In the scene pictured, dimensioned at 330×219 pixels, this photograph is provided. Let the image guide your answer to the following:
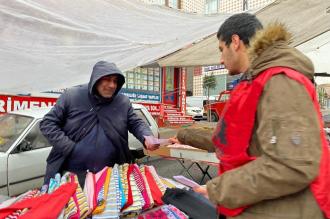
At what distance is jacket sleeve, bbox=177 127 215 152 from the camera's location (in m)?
2.12

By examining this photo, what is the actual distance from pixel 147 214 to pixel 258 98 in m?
1.25

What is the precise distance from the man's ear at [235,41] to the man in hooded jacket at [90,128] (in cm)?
141

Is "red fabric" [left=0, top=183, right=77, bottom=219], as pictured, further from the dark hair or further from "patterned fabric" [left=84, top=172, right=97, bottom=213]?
the dark hair

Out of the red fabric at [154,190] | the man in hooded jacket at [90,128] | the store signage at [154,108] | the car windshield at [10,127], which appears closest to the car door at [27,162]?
the car windshield at [10,127]

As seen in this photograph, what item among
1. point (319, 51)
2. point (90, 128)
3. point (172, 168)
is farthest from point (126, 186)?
point (319, 51)

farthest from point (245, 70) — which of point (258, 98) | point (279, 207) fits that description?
point (279, 207)

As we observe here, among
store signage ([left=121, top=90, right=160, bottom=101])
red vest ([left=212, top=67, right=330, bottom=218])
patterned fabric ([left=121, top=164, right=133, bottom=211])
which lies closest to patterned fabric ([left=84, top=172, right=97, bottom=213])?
patterned fabric ([left=121, top=164, right=133, bottom=211])

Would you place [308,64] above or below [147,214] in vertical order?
A: above

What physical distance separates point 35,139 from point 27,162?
430 millimetres

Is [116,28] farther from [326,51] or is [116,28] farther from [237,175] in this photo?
[326,51]

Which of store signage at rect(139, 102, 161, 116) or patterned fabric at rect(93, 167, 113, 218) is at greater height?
store signage at rect(139, 102, 161, 116)

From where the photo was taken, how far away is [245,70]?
4.89ft

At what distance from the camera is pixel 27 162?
572 centimetres

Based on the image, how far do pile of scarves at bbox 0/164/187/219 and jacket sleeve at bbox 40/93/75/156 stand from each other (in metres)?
0.36
